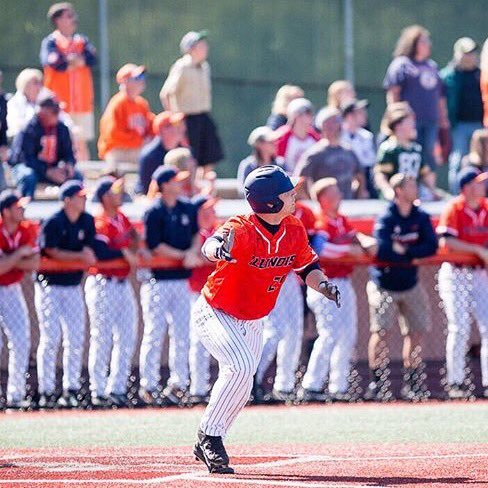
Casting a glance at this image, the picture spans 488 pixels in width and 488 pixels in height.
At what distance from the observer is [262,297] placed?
7766 mm

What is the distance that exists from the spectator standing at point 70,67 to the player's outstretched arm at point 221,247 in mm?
7910

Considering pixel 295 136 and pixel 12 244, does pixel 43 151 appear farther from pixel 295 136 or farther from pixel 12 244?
pixel 295 136

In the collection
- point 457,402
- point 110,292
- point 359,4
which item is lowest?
point 457,402

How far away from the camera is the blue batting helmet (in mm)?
7586

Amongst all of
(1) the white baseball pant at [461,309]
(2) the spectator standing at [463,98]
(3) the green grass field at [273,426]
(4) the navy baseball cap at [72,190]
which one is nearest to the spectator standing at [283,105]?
(2) the spectator standing at [463,98]

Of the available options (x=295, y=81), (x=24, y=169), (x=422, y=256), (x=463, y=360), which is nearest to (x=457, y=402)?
(x=463, y=360)

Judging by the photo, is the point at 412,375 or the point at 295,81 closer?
the point at 412,375

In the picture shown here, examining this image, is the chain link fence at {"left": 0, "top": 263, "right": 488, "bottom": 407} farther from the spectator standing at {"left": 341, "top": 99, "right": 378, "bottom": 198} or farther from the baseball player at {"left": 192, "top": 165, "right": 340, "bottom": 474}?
the baseball player at {"left": 192, "top": 165, "right": 340, "bottom": 474}

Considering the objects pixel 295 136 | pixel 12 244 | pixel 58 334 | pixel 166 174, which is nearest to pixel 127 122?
pixel 295 136

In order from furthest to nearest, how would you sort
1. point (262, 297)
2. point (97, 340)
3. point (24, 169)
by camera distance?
1. point (24, 169)
2. point (97, 340)
3. point (262, 297)

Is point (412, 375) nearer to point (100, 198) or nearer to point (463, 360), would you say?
point (463, 360)

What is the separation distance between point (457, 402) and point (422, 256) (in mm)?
1243

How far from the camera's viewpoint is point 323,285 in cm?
770

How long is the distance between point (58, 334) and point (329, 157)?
11.1ft
